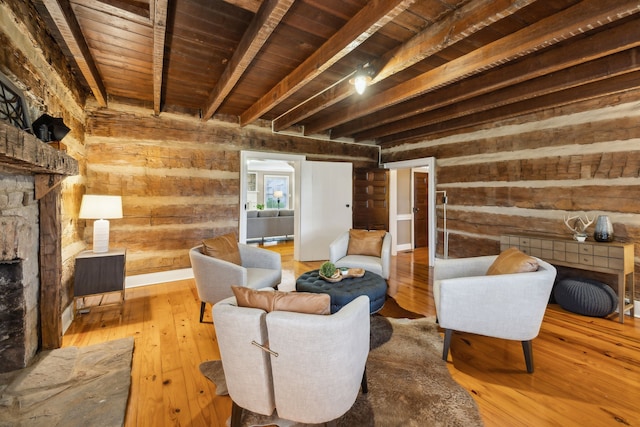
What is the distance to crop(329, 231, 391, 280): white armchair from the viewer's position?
341cm

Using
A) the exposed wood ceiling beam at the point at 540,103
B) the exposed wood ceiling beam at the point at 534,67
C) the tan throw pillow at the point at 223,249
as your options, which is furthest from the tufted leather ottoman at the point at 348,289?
the exposed wood ceiling beam at the point at 540,103

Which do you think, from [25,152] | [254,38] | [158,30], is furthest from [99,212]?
[254,38]

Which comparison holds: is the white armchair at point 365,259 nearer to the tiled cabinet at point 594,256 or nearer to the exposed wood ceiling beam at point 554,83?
the tiled cabinet at point 594,256

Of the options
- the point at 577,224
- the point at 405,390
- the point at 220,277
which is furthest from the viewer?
the point at 577,224

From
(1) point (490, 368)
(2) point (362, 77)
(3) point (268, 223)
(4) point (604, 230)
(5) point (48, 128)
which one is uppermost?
(2) point (362, 77)

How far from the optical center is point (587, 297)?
9.84 feet

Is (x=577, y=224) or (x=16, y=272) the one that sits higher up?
(x=577, y=224)

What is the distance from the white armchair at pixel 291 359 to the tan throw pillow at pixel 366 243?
2349 millimetres

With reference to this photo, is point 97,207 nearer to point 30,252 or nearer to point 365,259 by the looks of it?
point 30,252

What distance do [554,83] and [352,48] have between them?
2.21 m

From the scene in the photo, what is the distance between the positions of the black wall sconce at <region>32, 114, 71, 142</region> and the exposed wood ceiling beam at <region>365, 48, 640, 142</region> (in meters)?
4.16

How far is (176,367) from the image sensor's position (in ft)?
6.95

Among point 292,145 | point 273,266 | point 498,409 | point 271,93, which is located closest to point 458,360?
point 498,409

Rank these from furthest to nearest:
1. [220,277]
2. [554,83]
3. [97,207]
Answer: [97,207], [554,83], [220,277]
